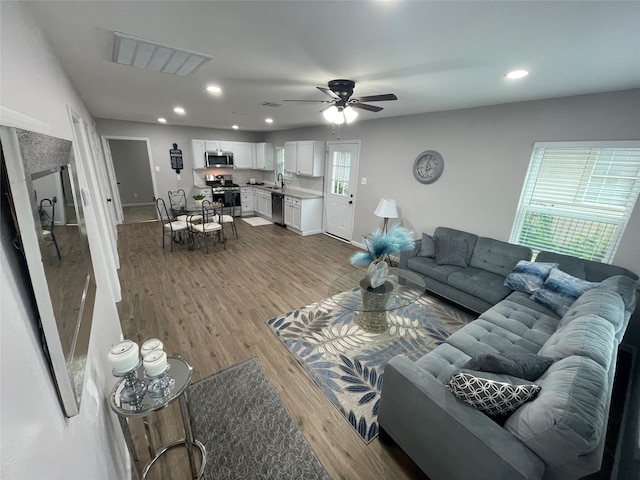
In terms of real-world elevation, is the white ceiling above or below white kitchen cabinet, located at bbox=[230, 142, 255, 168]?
above

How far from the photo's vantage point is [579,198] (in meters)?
2.74

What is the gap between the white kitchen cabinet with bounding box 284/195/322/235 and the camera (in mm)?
5930

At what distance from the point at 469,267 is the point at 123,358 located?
364 centimetres

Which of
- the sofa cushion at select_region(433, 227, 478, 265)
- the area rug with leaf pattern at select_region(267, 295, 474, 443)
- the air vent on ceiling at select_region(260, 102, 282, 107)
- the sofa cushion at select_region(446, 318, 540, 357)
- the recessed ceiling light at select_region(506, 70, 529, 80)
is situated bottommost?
the area rug with leaf pattern at select_region(267, 295, 474, 443)

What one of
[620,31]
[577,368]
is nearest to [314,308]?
[577,368]

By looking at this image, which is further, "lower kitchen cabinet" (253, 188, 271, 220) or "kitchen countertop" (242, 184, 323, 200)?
"lower kitchen cabinet" (253, 188, 271, 220)

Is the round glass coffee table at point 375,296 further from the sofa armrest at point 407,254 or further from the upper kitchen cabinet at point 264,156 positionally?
the upper kitchen cabinet at point 264,156

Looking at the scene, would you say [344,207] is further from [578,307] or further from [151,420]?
[151,420]

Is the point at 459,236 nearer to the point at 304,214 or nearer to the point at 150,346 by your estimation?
the point at 304,214

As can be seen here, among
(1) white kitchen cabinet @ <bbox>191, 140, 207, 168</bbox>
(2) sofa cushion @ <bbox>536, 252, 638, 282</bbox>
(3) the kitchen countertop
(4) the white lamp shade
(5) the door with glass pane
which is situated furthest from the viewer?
(1) white kitchen cabinet @ <bbox>191, 140, 207, 168</bbox>

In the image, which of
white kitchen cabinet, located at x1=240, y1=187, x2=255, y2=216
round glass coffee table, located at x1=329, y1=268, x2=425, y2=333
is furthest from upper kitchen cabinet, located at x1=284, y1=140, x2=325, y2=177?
round glass coffee table, located at x1=329, y1=268, x2=425, y2=333

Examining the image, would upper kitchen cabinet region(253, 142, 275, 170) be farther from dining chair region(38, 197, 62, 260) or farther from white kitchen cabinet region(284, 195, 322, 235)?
dining chair region(38, 197, 62, 260)

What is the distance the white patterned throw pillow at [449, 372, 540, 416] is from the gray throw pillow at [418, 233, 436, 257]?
2.42m

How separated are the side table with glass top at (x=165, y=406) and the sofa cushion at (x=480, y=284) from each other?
9.59 feet
